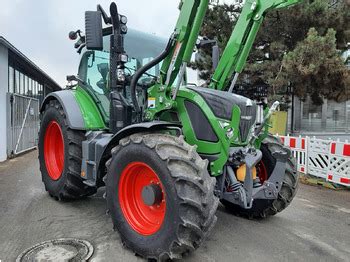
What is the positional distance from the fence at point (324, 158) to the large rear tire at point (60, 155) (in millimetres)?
5386

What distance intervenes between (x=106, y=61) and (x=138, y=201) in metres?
2.43

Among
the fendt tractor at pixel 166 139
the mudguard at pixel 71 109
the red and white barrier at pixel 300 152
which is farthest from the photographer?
the red and white barrier at pixel 300 152

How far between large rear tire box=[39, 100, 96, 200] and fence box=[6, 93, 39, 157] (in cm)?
581

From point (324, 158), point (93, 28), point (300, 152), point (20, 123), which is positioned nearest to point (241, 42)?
point (93, 28)

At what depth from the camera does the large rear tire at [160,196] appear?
2.95 meters

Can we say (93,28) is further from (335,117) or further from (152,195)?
(335,117)

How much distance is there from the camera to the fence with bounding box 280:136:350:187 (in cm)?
743

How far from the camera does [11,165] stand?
9406mm

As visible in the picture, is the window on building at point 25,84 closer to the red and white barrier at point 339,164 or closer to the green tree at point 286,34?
the green tree at point 286,34

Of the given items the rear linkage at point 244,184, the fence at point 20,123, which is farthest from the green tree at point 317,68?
the fence at point 20,123

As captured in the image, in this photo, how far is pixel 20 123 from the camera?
12133mm

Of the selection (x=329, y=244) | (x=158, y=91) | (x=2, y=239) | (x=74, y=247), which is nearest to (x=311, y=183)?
(x=329, y=244)

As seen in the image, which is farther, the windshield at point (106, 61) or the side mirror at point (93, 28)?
the windshield at point (106, 61)

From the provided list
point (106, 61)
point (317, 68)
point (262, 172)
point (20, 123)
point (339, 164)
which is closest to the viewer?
point (262, 172)
